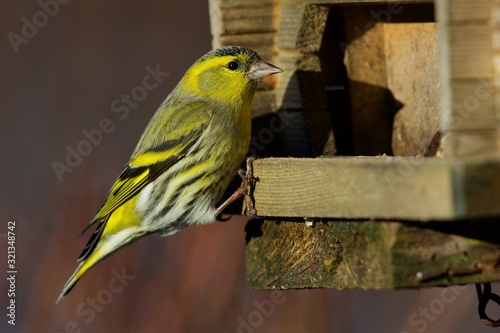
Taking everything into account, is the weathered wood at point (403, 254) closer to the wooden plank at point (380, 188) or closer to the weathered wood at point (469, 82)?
the wooden plank at point (380, 188)

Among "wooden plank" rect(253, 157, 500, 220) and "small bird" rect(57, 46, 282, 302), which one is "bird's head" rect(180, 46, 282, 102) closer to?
"small bird" rect(57, 46, 282, 302)

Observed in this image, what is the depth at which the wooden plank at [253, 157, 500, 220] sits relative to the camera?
3275 mm

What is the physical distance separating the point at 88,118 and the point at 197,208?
3291 mm

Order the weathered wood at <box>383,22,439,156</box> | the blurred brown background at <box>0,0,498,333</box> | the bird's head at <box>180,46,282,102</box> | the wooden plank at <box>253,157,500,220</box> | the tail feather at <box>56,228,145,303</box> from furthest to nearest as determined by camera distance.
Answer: the blurred brown background at <box>0,0,498,333</box> < the tail feather at <box>56,228,145,303</box> < the bird's head at <box>180,46,282,102</box> < the weathered wood at <box>383,22,439,156</box> < the wooden plank at <box>253,157,500,220</box>

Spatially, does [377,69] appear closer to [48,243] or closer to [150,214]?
[150,214]

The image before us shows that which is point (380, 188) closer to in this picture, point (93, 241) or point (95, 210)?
point (93, 241)

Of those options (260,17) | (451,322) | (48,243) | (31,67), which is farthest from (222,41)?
(31,67)

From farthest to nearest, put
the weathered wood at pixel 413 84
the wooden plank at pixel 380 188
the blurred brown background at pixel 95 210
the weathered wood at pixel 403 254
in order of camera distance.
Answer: the blurred brown background at pixel 95 210, the weathered wood at pixel 413 84, the weathered wood at pixel 403 254, the wooden plank at pixel 380 188

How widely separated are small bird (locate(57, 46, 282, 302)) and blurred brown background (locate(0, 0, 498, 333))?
1179 mm

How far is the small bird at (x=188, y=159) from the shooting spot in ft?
15.7

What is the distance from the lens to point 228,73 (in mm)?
5098

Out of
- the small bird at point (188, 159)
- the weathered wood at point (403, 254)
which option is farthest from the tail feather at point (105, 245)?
the weathered wood at point (403, 254)

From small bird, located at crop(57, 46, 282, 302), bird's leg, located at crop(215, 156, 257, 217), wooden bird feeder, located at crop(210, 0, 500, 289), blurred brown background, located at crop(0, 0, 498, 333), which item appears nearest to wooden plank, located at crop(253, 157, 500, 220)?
wooden bird feeder, located at crop(210, 0, 500, 289)

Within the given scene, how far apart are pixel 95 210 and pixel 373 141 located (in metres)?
2.41
